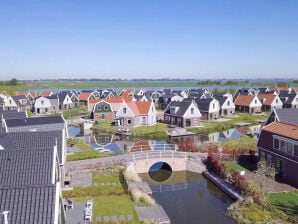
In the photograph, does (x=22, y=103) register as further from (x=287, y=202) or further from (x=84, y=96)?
(x=287, y=202)

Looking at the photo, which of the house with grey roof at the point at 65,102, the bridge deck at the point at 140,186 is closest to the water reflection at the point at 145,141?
the bridge deck at the point at 140,186

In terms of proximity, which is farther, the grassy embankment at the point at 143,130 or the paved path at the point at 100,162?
the grassy embankment at the point at 143,130

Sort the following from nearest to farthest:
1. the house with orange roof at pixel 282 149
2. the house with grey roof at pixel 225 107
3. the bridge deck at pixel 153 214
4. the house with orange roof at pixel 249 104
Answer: the bridge deck at pixel 153 214 → the house with orange roof at pixel 282 149 → the house with grey roof at pixel 225 107 → the house with orange roof at pixel 249 104

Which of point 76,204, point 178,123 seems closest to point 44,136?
point 76,204

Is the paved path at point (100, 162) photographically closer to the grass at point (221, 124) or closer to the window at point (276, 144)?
the window at point (276, 144)

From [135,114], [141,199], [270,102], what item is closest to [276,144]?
[141,199]

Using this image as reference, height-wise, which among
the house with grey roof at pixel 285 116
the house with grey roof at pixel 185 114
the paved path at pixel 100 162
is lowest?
the paved path at pixel 100 162

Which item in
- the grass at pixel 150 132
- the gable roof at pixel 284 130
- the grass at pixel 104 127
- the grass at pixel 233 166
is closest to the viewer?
the gable roof at pixel 284 130
